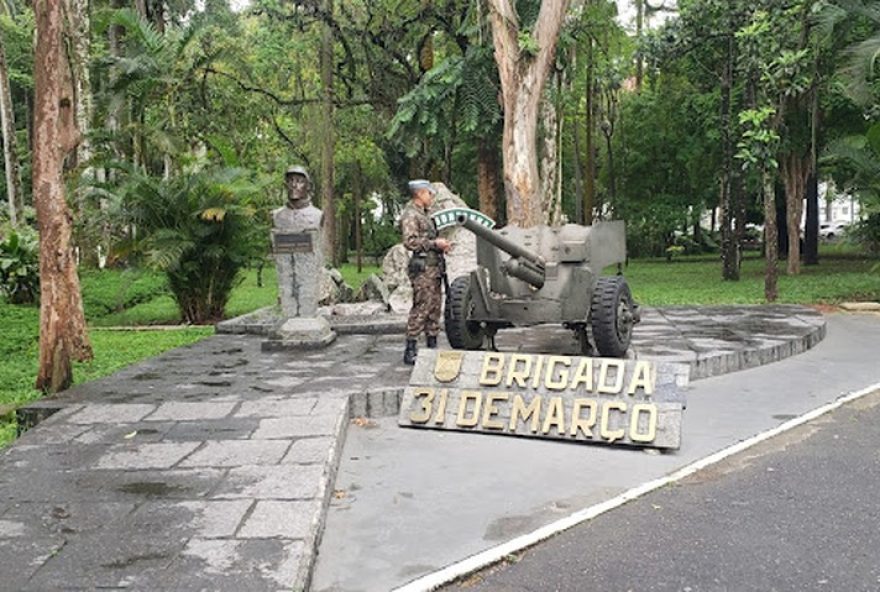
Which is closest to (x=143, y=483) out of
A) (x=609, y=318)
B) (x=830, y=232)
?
(x=609, y=318)

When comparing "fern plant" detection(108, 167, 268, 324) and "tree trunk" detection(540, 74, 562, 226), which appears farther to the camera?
"tree trunk" detection(540, 74, 562, 226)

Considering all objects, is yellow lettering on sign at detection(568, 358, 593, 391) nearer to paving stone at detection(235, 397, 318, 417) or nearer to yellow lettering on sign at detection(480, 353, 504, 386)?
yellow lettering on sign at detection(480, 353, 504, 386)

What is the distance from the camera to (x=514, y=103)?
13.4m

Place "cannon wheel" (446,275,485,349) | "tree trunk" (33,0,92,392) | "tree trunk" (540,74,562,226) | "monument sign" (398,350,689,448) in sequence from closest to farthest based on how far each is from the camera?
"monument sign" (398,350,689,448), "tree trunk" (33,0,92,392), "cannon wheel" (446,275,485,349), "tree trunk" (540,74,562,226)

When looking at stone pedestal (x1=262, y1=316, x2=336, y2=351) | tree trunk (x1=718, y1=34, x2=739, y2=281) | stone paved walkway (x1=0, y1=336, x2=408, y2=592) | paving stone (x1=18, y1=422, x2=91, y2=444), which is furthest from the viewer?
tree trunk (x1=718, y1=34, x2=739, y2=281)

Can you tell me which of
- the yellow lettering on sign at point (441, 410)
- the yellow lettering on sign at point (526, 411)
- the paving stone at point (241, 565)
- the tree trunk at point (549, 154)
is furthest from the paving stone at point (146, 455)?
the tree trunk at point (549, 154)

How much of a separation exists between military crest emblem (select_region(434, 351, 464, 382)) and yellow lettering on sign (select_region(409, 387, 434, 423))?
13 centimetres

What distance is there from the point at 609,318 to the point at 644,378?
1.60 meters

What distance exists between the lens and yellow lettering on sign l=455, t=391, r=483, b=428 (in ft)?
19.8

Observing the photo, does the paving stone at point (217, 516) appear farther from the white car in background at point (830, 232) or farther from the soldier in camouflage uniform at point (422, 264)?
the white car in background at point (830, 232)

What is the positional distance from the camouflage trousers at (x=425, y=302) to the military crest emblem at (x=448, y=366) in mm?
1284

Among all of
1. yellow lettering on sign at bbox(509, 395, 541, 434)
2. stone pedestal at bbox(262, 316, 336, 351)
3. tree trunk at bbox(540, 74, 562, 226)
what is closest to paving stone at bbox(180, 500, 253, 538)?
yellow lettering on sign at bbox(509, 395, 541, 434)

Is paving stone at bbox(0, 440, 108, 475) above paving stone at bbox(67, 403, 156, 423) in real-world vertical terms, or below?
below

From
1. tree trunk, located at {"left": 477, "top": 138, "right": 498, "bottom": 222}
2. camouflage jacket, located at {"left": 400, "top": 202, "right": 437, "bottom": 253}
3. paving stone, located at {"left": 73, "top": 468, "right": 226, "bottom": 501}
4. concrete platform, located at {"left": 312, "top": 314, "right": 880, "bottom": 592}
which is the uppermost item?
tree trunk, located at {"left": 477, "top": 138, "right": 498, "bottom": 222}
